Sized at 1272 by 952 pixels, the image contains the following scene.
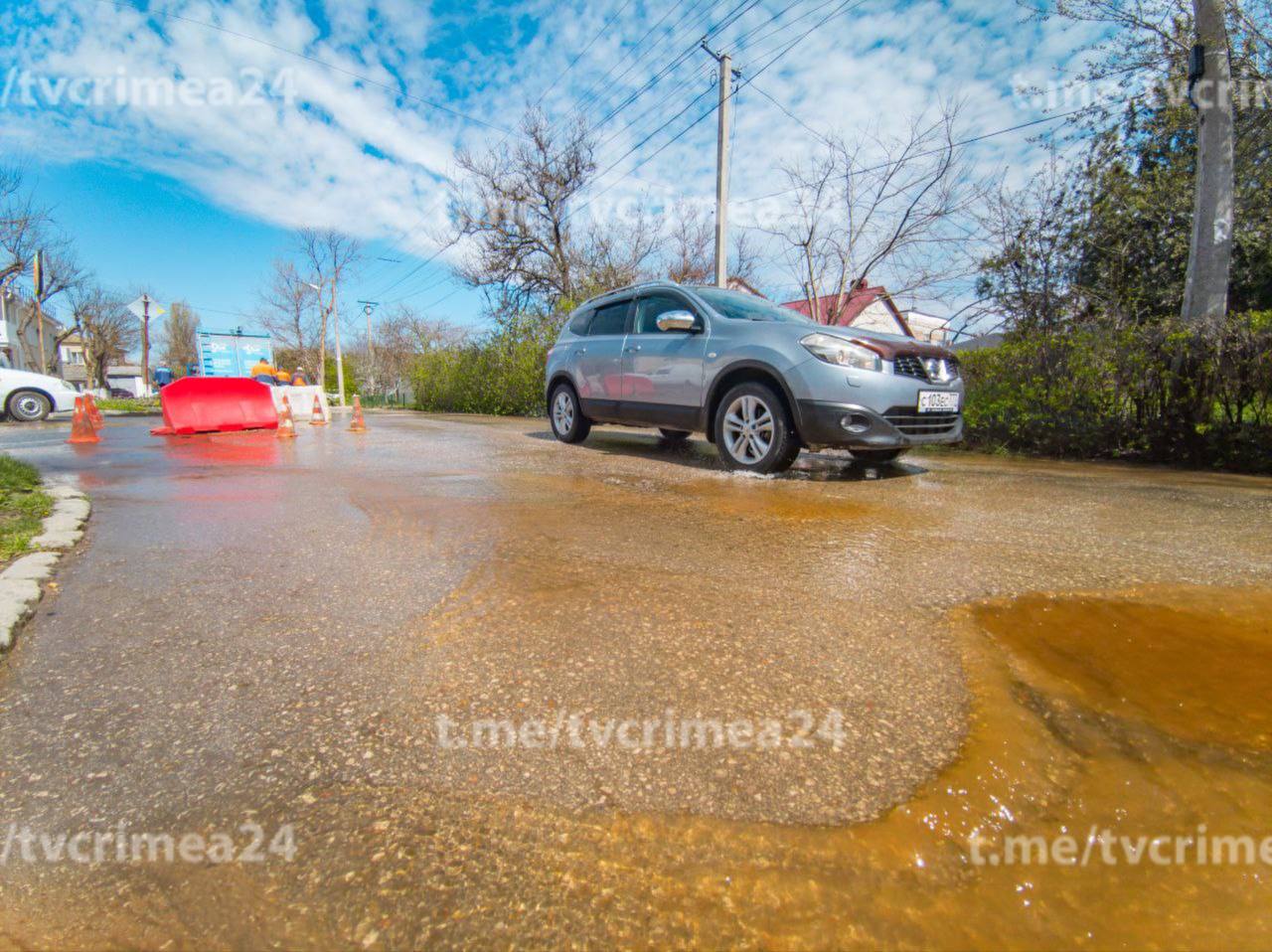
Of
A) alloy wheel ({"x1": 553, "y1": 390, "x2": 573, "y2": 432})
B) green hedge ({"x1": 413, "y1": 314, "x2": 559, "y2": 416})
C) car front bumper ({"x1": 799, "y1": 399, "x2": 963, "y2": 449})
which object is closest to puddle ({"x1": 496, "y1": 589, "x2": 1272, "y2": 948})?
car front bumper ({"x1": 799, "y1": 399, "x2": 963, "y2": 449})

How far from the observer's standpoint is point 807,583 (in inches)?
91.4

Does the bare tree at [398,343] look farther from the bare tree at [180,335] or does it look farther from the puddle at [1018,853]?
the puddle at [1018,853]

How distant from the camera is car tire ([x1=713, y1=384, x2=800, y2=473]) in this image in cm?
489

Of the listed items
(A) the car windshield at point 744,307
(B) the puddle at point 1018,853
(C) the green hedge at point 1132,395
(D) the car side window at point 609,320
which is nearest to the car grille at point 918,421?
(A) the car windshield at point 744,307

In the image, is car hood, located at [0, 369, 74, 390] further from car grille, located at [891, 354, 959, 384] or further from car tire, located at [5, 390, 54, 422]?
car grille, located at [891, 354, 959, 384]

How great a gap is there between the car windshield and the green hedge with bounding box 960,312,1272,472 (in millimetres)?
3032

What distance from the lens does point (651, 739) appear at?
135 centimetres

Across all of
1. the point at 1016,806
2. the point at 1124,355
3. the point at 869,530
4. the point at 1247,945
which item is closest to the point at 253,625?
the point at 1016,806

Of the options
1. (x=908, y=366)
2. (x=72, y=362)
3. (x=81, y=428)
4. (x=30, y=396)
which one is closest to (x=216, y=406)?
(x=81, y=428)

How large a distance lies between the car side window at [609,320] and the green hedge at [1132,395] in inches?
167

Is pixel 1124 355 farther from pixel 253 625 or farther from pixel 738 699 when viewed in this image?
pixel 253 625

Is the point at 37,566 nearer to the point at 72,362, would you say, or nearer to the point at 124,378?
the point at 72,362

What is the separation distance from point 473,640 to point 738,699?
2.63 ft

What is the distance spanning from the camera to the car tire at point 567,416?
740 cm
